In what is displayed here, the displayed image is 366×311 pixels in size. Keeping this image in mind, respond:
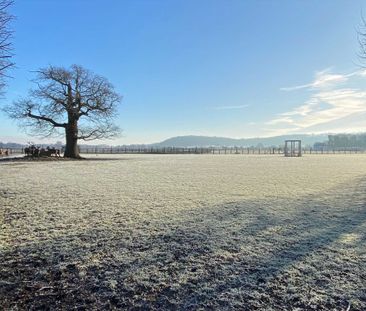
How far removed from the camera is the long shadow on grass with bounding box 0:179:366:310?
12.2 feet

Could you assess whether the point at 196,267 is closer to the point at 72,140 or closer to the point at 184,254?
the point at 184,254

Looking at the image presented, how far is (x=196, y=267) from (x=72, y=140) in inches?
1271

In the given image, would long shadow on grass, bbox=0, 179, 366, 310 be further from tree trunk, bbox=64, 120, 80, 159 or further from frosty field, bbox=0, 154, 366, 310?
tree trunk, bbox=64, 120, 80, 159

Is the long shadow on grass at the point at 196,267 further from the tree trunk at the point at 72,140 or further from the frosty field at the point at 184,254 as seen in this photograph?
the tree trunk at the point at 72,140

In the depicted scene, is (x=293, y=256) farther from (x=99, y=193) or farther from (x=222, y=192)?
(x=99, y=193)

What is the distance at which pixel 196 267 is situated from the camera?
4605 millimetres

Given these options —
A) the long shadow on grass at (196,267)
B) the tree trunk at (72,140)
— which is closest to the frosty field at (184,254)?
the long shadow on grass at (196,267)

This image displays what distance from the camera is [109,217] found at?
7504mm

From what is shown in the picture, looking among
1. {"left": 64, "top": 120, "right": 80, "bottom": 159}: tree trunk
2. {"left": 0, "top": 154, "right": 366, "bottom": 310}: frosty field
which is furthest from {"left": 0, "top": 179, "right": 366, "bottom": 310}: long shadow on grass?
{"left": 64, "top": 120, "right": 80, "bottom": 159}: tree trunk

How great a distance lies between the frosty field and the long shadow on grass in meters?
0.01

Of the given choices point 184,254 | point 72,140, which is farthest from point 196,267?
point 72,140

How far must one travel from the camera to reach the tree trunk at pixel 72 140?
33.5 meters

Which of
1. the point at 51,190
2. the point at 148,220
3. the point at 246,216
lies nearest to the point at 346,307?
the point at 246,216

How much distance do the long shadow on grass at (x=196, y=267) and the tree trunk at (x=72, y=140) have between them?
29.1 meters
